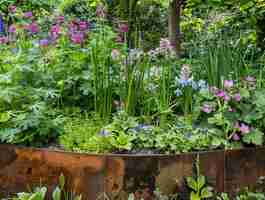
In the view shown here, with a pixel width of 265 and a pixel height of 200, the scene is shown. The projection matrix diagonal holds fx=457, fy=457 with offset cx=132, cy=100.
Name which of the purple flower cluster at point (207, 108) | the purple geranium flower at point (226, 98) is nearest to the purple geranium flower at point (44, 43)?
the purple flower cluster at point (207, 108)

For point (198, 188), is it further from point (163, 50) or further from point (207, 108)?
point (163, 50)

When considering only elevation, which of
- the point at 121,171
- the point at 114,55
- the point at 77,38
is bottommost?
the point at 121,171

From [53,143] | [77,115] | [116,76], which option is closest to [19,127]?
[53,143]

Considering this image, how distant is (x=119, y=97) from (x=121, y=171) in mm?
664

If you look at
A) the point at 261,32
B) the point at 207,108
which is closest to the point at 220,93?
the point at 207,108

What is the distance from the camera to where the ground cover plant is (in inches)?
103

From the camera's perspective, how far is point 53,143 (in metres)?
2.71

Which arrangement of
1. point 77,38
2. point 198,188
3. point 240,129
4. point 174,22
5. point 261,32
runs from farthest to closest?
point 261,32 < point 174,22 < point 77,38 < point 240,129 < point 198,188

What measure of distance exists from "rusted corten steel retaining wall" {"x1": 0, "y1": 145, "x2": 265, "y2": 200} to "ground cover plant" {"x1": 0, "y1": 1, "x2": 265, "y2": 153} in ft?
0.28

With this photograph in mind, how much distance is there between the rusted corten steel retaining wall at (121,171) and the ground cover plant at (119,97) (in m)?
0.09

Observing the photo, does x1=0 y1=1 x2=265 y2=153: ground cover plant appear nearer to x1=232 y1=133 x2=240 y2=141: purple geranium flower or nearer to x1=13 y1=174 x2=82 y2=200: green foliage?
x1=232 y1=133 x2=240 y2=141: purple geranium flower

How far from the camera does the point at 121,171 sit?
246 centimetres

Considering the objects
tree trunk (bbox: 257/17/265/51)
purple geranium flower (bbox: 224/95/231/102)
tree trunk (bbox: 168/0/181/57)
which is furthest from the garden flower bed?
tree trunk (bbox: 257/17/265/51)

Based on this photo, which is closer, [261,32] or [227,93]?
[227,93]
